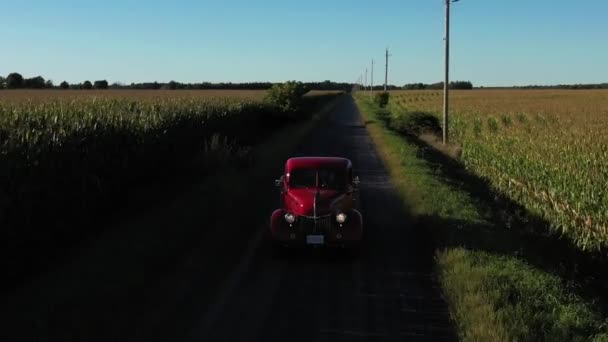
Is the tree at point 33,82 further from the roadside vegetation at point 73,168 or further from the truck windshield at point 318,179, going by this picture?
the truck windshield at point 318,179

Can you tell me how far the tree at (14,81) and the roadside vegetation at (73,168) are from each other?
62.2 metres

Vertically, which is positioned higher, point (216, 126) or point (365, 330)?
point (216, 126)

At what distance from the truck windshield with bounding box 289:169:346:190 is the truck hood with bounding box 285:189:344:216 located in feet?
0.56

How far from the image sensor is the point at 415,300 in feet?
25.5

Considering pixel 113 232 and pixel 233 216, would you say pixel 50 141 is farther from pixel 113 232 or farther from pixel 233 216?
pixel 233 216

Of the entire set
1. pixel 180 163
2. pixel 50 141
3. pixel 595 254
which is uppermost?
pixel 50 141

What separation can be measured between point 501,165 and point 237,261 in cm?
1202

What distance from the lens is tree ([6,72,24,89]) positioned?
72500mm

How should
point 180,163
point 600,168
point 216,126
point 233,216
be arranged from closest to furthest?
point 233,216 < point 600,168 < point 180,163 < point 216,126

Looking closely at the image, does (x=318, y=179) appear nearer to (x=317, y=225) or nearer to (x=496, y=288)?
(x=317, y=225)

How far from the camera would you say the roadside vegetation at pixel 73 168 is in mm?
7539

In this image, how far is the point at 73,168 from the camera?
9.24 metres

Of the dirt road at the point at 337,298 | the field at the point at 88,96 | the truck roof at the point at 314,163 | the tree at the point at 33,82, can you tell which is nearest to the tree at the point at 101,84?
the tree at the point at 33,82

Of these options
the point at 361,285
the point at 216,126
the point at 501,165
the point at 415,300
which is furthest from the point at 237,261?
the point at 216,126
